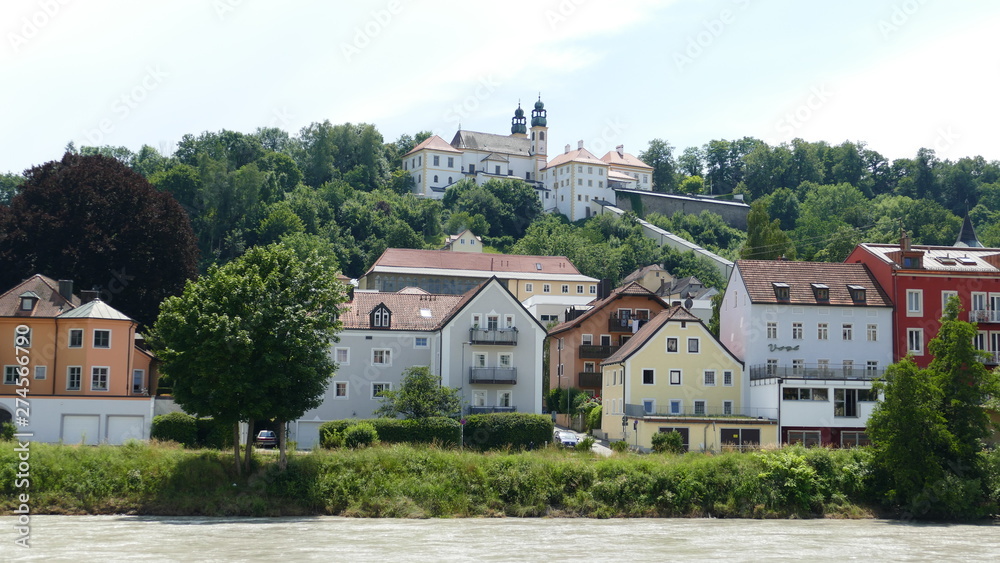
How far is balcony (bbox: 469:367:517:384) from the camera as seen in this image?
207 feet

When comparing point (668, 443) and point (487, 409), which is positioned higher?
point (487, 409)

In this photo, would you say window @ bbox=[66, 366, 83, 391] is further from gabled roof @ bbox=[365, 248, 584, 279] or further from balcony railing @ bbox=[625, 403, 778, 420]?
gabled roof @ bbox=[365, 248, 584, 279]

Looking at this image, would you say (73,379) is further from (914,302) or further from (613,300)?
(914,302)

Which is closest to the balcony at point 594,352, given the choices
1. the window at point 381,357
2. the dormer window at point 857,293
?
the dormer window at point 857,293

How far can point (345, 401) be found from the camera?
6259cm

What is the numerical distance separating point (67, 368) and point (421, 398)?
19.2 metres

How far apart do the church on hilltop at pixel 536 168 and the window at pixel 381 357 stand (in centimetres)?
11594

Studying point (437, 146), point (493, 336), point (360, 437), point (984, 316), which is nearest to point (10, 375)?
point (360, 437)

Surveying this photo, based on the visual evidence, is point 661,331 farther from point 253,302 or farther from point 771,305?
point 253,302

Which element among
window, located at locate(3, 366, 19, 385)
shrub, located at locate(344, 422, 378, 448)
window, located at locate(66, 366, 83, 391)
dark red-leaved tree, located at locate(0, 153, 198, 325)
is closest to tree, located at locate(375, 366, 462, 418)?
shrub, located at locate(344, 422, 378, 448)

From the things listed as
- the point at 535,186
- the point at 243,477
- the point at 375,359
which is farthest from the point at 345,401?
the point at 535,186

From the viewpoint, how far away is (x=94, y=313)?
193ft

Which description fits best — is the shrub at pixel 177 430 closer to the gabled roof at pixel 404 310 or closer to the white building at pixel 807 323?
the gabled roof at pixel 404 310

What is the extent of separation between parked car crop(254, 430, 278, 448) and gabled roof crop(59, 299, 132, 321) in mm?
9512
